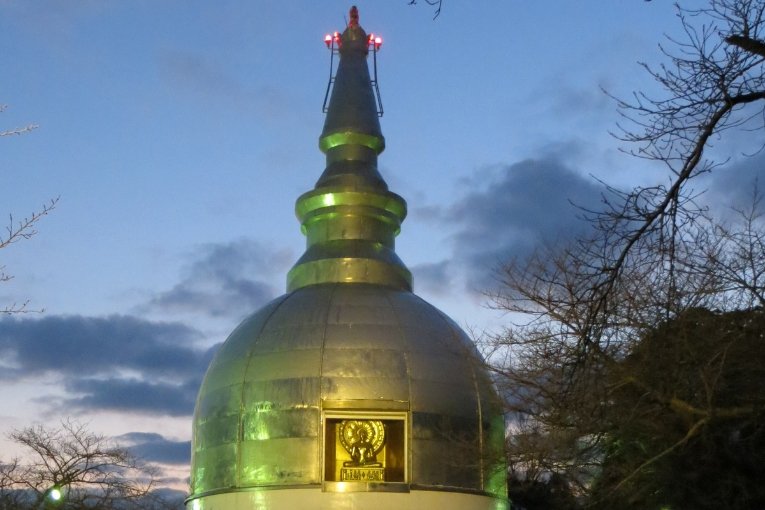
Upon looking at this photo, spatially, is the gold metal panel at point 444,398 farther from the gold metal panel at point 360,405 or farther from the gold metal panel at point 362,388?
the gold metal panel at point 360,405

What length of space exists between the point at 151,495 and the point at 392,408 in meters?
5.35

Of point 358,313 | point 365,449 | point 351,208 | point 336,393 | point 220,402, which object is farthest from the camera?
point 351,208

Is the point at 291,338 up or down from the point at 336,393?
up

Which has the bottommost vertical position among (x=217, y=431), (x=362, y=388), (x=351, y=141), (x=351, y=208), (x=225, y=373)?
(x=217, y=431)

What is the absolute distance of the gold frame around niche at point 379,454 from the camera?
840 inches

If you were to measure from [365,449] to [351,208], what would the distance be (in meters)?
6.73

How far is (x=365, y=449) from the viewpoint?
22062 millimetres

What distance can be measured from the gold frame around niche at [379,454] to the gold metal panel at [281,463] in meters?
0.26

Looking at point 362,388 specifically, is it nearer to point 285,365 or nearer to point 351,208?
point 285,365

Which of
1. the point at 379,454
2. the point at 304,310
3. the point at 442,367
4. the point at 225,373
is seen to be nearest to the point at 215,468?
the point at 225,373

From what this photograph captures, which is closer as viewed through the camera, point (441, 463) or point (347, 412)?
point (347, 412)

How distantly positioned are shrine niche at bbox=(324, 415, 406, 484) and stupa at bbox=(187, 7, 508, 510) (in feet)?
0.08

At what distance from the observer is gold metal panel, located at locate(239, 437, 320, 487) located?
21.3 metres

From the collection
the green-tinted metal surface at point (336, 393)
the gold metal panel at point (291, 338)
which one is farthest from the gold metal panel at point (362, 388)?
the gold metal panel at point (291, 338)
